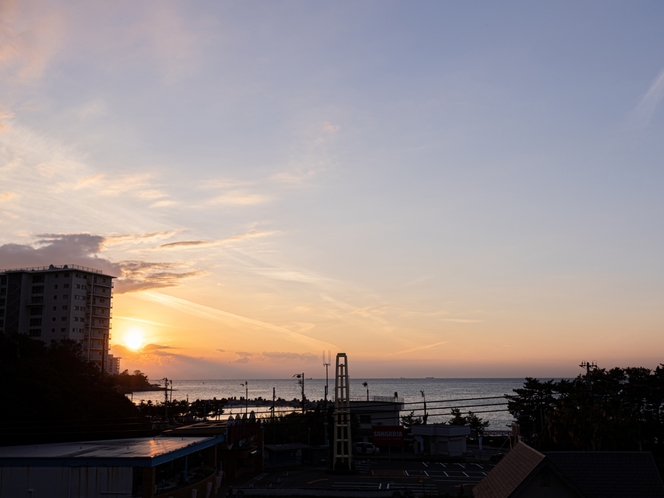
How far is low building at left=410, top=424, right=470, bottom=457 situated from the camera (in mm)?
78938

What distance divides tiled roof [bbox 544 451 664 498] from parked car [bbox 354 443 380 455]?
56.1 meters

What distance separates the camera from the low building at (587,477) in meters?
26.2

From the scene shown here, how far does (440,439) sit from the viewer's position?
263 feet

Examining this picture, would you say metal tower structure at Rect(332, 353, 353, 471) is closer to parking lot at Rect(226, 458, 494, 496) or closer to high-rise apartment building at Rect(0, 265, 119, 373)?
parking lot at Rect(226, 458, 494, 496)

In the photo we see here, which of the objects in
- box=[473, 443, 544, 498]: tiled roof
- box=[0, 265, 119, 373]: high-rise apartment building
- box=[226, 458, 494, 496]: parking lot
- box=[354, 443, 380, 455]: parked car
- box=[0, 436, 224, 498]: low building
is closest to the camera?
box=[473, 443, 544, 498]: tiled roof

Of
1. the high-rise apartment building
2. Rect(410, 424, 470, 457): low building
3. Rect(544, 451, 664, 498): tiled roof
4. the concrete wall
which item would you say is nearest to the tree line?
Rect(410, 424, 470, 457): low building

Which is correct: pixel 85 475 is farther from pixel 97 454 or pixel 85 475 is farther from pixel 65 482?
pixel 97 454

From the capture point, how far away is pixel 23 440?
164ft

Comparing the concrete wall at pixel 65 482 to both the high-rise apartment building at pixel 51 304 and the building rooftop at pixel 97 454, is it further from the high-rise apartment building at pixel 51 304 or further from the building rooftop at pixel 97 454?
the high-rise apartment building at pixel 51 304

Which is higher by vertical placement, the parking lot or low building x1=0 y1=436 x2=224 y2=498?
low building x1=0 y1=436 x2=224 y2=498

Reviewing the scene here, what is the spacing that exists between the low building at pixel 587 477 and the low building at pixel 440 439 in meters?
53.5

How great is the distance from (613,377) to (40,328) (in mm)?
106884

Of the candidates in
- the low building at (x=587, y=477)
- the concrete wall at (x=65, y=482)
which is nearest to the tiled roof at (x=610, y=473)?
the low building at (x=587, y=477)

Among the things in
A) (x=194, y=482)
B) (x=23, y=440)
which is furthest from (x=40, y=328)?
(x=194, y=482)
